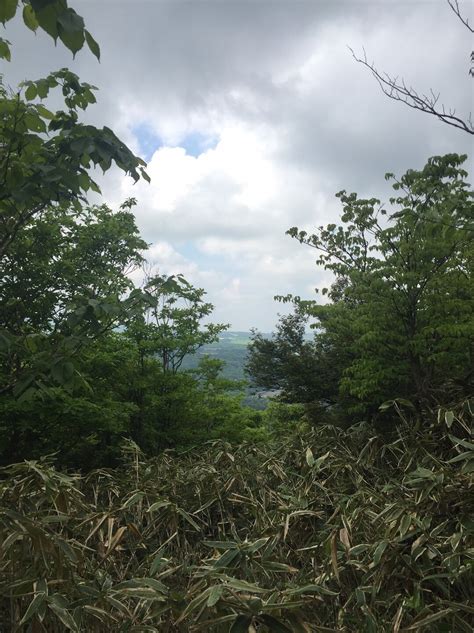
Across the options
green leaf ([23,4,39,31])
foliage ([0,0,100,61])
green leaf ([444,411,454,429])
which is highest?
green leaf ([23,4,39,31])

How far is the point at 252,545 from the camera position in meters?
2.02

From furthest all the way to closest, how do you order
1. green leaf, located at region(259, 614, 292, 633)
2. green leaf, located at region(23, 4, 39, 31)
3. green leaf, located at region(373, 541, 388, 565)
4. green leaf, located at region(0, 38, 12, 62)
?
green leaf, located at region(0, 38, 12, 62) < green leaf, located at region(373, 541, 388, 565) < green leaf, located at region(23, 4, 39, 31) < green leaf, located at region(259, 614, 292, 633)

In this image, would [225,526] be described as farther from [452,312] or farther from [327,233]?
[327,233]

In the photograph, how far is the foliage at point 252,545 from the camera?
76.6 inches

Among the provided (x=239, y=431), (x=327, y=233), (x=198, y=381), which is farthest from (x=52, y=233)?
(x=239, y=431)

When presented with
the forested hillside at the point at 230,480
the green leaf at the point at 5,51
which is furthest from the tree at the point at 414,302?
the green leaf at the point at 5,51

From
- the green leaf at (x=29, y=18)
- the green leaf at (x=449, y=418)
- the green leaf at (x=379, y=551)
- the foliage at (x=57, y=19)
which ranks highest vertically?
the green leaf at (x=29, y=18)

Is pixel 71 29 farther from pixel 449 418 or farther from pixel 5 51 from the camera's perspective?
pixel 449 418

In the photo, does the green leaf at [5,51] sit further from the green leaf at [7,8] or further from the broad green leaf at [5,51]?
the green leaf at [7,8]

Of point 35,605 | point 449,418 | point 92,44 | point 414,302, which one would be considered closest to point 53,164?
point 92,44

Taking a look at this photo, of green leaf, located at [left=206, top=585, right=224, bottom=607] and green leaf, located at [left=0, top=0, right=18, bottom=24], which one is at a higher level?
green leaf, located at [left=0, top=0, right=18, bottom=24]

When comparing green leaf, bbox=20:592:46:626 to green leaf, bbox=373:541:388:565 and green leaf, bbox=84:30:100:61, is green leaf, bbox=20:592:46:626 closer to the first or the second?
green leaf, bbox=373:541:388:565

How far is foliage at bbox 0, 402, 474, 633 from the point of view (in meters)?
1.95

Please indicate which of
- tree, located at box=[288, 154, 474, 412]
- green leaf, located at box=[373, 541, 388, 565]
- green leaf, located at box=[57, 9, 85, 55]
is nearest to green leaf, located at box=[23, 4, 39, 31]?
green leaf, located at box=[57, 9, 85, 55]
